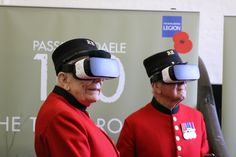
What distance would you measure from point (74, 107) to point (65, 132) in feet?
0.45

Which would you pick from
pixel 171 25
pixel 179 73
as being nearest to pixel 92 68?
pixel 179 73

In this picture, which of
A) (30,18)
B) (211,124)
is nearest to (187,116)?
(211,124)

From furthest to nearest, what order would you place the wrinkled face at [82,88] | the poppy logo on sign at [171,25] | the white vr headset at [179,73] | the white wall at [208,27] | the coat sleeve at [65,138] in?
the white wall at [208,27]
the poppy logo on sign at [171,25]
the white vr headset at [179,73]
the wrinkled face at [82,88]
the coat sleeve at [65,138]

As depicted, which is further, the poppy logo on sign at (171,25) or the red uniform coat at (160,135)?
the poppy logo on sign at (171,25)

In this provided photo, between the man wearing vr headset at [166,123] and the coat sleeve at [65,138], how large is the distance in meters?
0.63

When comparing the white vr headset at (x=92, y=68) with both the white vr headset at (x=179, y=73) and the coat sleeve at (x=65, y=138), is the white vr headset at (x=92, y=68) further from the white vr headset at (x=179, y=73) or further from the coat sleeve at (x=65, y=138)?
the white vr headset at (x=179, y=73)

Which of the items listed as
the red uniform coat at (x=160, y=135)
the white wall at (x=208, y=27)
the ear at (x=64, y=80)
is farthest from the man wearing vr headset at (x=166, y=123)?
the white wall at (x=208, y=27)

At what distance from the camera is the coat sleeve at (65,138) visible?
1108 mm

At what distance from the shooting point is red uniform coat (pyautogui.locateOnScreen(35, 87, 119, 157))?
1114 mm

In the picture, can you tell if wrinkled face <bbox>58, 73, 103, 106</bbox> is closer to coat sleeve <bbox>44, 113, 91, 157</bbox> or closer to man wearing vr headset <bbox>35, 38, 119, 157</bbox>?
man wearing vr headset <bbox>35, 38, 119, 157</bbox>

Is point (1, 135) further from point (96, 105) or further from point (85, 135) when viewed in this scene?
point (85, 135)

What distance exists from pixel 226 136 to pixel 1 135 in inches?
50.9

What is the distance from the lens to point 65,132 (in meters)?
1.12

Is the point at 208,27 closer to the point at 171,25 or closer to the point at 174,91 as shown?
the point at 171,25
